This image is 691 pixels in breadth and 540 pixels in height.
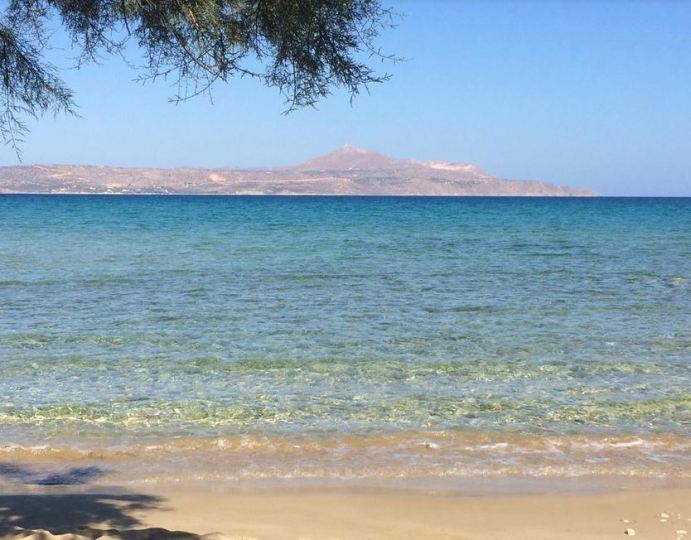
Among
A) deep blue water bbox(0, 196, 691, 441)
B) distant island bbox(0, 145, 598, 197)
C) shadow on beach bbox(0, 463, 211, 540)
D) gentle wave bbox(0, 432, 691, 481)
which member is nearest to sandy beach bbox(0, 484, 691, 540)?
shadow on beach bbox(0, 463, 211, 540)

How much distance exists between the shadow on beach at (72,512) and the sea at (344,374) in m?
0.12

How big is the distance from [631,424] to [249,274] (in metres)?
13.6

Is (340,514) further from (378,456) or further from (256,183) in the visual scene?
(256,183)

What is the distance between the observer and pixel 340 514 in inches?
237

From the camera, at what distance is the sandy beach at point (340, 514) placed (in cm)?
561

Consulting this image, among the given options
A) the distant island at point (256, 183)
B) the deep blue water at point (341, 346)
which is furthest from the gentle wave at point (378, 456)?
the distant island at point (256, 183)

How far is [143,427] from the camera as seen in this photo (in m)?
8.14

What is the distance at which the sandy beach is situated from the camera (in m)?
5.61

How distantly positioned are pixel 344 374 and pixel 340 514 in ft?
13.7

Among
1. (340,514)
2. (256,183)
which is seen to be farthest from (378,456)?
(256,183)

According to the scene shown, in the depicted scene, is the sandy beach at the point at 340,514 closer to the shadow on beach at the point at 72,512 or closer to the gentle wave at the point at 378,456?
the shadow on beach at the point at 72,512

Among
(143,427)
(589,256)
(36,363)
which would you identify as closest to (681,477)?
(143,427)

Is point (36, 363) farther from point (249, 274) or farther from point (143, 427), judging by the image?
point (249, 274)

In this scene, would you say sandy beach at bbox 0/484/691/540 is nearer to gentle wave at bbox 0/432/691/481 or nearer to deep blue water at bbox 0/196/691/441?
gentle wave at bbox 0/432/691/481
